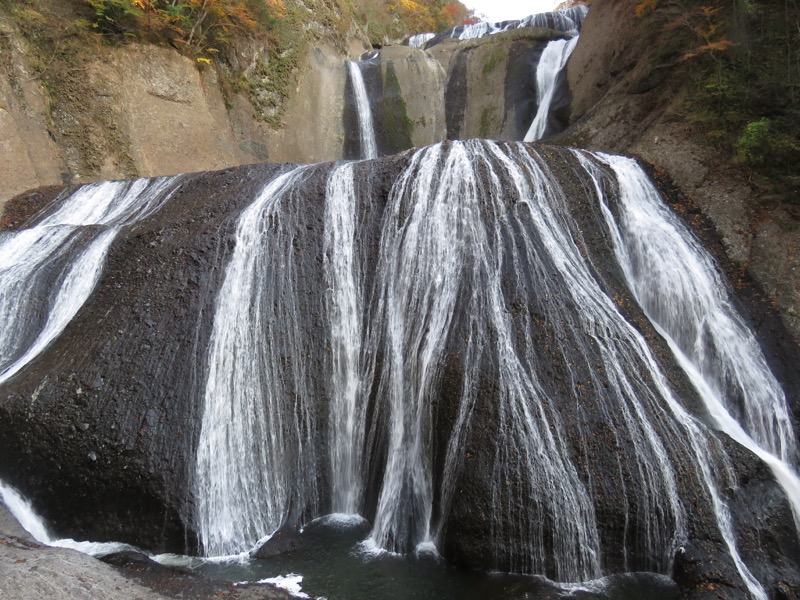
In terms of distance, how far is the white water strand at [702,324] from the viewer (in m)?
5.27

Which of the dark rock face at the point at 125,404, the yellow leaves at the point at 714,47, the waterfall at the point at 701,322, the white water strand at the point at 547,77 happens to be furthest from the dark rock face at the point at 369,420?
the white water strand at the point at 547,77

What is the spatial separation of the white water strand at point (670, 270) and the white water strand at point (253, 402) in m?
4.13

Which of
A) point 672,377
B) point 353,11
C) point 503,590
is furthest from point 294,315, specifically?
point 353,11

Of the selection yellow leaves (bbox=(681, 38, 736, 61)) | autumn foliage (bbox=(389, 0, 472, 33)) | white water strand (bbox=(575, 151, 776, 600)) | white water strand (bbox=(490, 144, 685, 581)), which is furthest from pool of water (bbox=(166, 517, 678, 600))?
autumn foliage (bbox=(389, 0, 472, 33))

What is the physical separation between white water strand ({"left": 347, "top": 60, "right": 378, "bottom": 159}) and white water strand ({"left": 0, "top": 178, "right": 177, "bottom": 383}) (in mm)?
7712

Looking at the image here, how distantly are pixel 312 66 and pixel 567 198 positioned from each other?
11.8 m

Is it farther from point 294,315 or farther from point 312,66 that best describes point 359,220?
point 312,66

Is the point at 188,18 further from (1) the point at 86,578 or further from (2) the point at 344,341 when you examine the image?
(1) the point at 86,578

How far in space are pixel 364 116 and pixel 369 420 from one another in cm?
1200

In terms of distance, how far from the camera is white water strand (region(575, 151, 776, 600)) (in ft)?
18.1

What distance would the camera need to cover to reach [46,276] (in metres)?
6.92

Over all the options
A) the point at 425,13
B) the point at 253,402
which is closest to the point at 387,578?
the point at 253,402

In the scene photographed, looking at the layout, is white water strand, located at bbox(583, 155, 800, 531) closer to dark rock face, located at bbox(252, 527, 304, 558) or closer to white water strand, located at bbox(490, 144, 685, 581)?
white water strand, located at bbox(490, 144, 685, 581)

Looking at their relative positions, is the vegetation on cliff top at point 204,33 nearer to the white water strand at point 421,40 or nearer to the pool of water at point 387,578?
the white water strand at point 421,40
